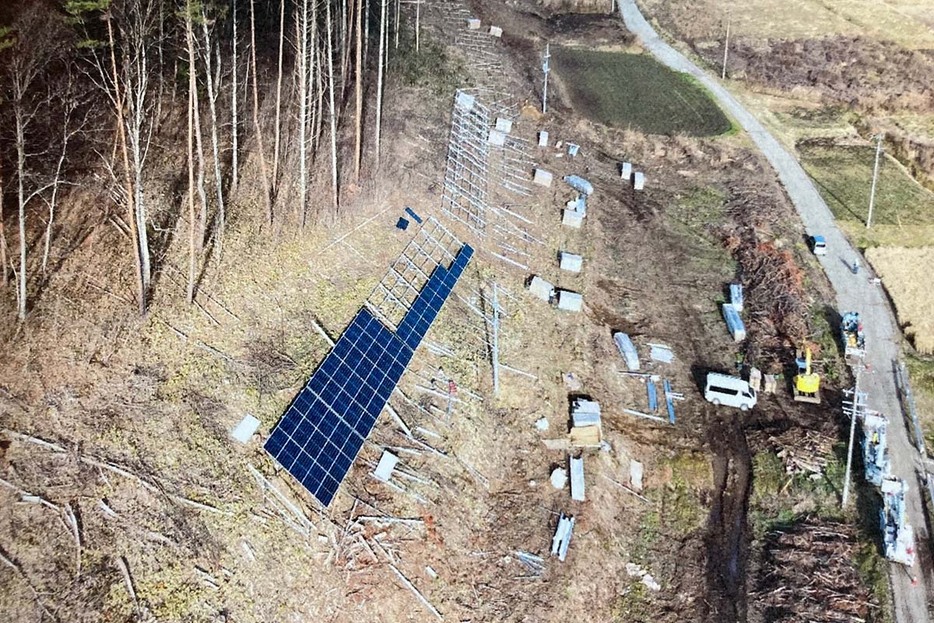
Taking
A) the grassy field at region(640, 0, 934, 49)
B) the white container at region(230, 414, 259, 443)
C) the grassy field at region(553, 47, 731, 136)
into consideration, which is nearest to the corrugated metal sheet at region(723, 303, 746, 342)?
the grassy field at region(553, 47, 731, 136)

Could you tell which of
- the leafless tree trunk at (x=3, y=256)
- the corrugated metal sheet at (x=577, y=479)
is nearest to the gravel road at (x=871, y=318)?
the corrugated metal sheet at (x=577, y=479)

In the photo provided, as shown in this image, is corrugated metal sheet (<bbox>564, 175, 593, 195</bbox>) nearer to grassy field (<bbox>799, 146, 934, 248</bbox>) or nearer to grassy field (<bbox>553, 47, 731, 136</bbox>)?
grassy field (<bbox>553, 47, 731, 136</bbox>)

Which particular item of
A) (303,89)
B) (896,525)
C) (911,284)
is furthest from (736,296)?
(303,89)

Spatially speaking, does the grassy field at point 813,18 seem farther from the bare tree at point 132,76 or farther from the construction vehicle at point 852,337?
the bare tree at point 132,76

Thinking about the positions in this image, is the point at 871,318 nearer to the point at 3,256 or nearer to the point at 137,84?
the point at 137,84

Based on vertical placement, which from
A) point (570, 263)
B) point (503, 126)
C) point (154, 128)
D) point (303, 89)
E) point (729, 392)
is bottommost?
point (729, 392)

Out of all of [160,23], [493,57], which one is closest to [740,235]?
[493,57]

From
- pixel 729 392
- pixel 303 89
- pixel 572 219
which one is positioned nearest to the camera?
pixel 303 89
